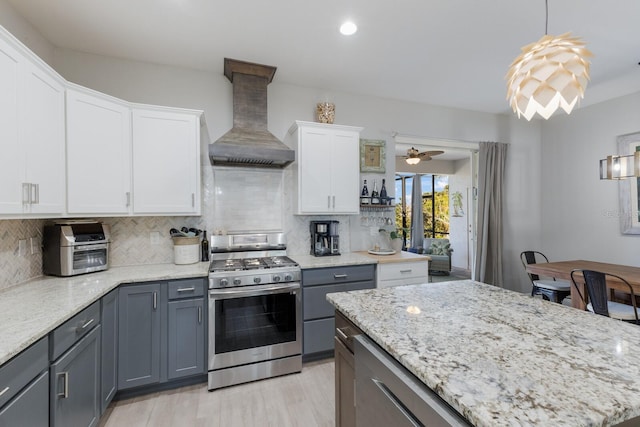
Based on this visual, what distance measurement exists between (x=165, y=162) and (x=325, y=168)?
4.98 ft

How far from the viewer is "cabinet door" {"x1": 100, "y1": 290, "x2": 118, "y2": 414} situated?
1.96m

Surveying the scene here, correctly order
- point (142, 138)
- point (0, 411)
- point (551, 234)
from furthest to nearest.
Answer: point (551, 234) → point (142, 138) → point (0, 411)

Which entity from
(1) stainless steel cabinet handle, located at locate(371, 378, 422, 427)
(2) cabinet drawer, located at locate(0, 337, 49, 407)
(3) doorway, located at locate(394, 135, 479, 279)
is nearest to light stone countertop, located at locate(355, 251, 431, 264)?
(1) stainless steel cabinet handle, located at locate(371, 378, 422, 427)

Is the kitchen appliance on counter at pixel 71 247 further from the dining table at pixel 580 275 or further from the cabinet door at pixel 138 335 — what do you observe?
the dining table at pixel 580 275

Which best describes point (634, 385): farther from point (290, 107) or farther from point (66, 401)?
point (290, 107)

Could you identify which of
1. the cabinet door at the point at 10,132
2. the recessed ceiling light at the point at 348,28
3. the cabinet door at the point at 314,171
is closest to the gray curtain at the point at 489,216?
the cabinet door at the point at 314,171

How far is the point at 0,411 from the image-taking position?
104 cm

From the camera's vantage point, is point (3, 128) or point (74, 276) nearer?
point (3, 128)

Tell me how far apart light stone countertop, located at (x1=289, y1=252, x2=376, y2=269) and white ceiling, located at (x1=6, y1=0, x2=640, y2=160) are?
6.35ft

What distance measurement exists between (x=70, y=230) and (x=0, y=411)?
5.04ft

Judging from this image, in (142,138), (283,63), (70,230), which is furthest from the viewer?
(283,63)

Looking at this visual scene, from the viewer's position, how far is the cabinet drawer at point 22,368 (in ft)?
3.53

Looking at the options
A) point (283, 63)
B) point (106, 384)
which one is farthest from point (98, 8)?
point (106, 384)

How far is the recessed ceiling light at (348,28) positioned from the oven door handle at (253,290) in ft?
7.02
